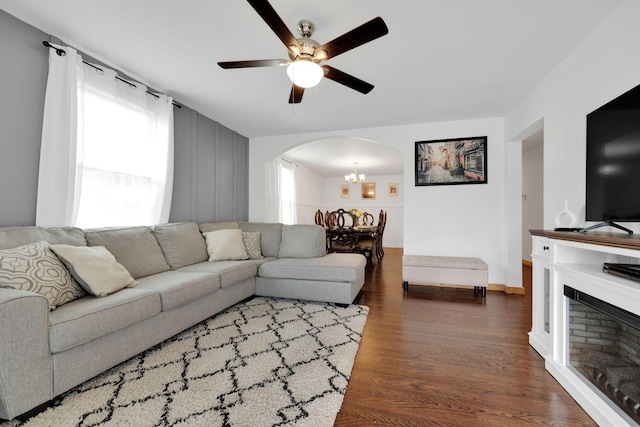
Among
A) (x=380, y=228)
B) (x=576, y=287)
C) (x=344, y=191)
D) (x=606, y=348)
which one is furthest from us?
(x=344, y=191)

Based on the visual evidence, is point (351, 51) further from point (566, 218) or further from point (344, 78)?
point (566, 218)

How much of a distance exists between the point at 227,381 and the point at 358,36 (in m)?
2.13

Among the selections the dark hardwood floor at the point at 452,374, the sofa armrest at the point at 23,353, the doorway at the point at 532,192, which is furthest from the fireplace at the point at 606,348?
the doorway at the point at 532,192

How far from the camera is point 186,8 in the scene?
182cm

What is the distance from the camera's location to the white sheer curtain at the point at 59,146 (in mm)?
2105

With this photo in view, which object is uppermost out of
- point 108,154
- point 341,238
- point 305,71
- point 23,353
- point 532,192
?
point 305,71

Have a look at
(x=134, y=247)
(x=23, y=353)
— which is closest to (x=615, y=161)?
(x=23, y=353)

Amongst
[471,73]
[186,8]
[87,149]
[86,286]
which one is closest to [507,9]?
[471,73]

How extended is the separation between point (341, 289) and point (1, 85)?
10.2ft

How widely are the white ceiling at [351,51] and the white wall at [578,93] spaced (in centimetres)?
12

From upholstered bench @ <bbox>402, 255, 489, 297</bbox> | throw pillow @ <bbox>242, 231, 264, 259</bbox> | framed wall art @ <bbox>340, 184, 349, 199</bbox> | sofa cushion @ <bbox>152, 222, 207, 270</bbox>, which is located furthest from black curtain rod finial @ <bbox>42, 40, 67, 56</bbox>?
framed wall art @ <bbox>340, 184, 349, 199</bbox>

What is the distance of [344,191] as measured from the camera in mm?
9203

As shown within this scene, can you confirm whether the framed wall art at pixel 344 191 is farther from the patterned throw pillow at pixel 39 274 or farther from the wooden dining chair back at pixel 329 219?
the patterned throw pillow at pixel 39 274

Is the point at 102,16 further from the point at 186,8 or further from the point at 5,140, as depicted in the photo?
the point at 5,140
